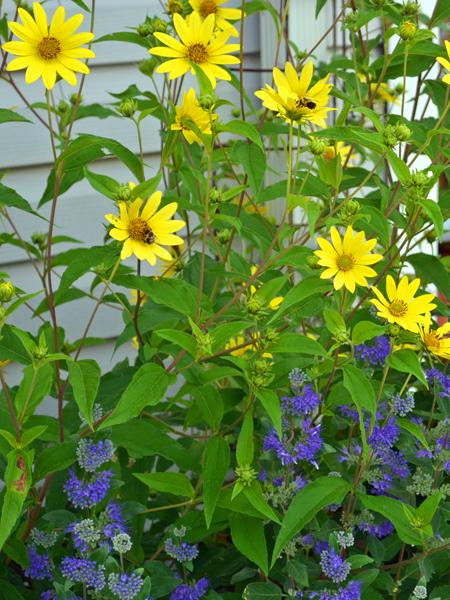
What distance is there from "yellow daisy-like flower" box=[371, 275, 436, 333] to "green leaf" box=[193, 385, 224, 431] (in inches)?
8.2

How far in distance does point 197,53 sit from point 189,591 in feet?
2.08

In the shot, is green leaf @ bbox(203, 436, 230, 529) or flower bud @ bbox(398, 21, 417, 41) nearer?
green leaf @ bbox(203, 436, 230, 529)

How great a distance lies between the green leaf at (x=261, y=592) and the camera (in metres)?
1.03

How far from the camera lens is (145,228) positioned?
1003 millimetres

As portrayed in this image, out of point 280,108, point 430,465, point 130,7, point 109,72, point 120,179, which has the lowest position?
point 430,465

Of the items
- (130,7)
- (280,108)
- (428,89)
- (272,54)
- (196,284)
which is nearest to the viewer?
(280,108)

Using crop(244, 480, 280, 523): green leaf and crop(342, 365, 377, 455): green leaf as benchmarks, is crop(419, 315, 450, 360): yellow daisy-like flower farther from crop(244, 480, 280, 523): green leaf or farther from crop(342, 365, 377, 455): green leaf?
crop(244, 480, 280, 523): green leaf

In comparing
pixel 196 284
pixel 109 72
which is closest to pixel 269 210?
pixel 109 72

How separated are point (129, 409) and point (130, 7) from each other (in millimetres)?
1140

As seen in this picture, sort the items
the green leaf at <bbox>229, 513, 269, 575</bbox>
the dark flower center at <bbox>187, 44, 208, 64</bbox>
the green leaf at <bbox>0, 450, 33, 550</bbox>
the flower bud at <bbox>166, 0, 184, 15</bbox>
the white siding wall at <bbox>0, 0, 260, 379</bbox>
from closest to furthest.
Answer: the green leaf at <bbox>0, 450, 33, 550</bbox>, the green leaf at <bbox>229, 513, 269, 575</bbox>, the dark flower center at <bbox>187, 44, 208, 64</bbox>, the flower bud at <bbox>166, 0, 184, 15</bbox>, the white siding wall at <bbox>0, 0, 260, 379</bbox>

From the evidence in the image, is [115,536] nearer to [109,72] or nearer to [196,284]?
[196,284]

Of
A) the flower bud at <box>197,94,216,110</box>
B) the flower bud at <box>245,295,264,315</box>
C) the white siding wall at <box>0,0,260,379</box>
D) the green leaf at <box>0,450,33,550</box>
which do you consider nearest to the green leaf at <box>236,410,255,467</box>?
the flower bud at <box>245,295,264,315</box>

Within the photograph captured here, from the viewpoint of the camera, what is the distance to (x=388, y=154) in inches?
39.4

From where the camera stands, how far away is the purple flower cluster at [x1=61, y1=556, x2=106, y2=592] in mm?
969
